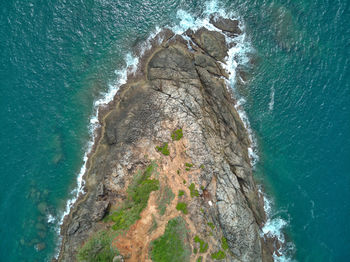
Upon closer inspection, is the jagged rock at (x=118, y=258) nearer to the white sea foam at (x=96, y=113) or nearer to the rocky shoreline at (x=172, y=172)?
the rocky shoreline at (x=172, y=172)

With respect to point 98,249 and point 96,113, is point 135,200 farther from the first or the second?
point 96,113

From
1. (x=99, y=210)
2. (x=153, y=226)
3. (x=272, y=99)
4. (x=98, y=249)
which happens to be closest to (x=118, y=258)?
(x=98, y=249)

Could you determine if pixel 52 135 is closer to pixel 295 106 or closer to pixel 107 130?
pixel 107 130

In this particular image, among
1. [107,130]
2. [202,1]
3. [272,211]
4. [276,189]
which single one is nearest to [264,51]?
[202,1]

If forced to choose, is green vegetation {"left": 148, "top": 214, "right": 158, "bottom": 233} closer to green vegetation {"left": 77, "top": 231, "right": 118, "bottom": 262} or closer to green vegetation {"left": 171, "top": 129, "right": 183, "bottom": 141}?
green vegetation {"left": 77, "top": 231, "right": 118, "bottom": 262}

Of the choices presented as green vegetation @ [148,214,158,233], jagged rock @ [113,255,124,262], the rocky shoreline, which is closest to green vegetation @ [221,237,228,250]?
the rocky shoreline

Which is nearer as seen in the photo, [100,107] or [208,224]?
[208,224]
